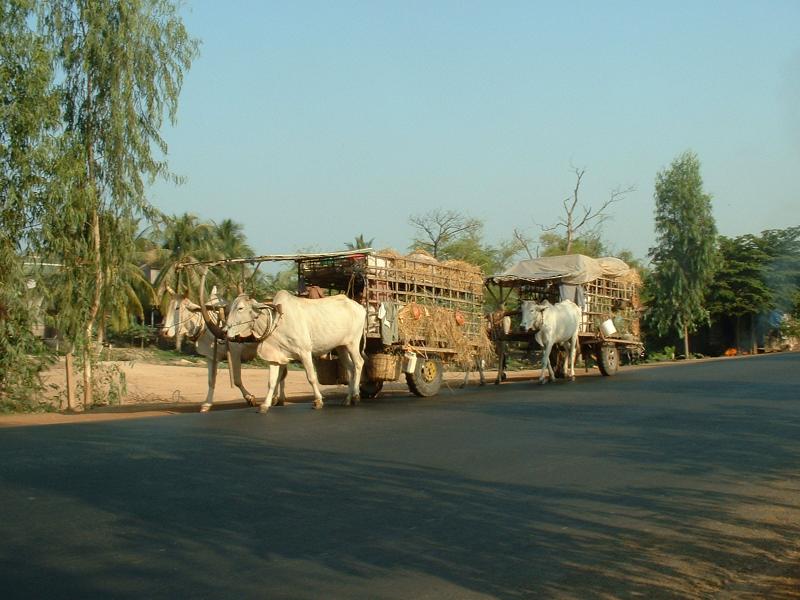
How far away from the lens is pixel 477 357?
69.2 ft

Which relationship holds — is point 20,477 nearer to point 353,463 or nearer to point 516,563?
point 353,463

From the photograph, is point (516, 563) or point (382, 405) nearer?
point (516, 563)

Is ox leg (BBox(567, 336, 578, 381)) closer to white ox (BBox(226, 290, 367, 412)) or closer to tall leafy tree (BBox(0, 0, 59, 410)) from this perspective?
white ox (BBox(226, 290, 367, 412))

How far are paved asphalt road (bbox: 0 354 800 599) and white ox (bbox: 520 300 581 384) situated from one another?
8.66 m

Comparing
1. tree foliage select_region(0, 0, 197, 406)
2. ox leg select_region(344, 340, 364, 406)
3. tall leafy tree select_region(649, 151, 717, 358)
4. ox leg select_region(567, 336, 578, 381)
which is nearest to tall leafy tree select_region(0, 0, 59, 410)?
tree foliage select_region(0, 0, 197, 406)

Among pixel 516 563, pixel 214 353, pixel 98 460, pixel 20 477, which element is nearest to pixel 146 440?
pixel 98 460

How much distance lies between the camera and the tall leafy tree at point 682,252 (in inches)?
1843

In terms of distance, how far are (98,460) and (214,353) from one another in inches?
270

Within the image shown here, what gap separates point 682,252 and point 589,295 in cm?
2484

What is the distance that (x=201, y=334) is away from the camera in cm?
1692

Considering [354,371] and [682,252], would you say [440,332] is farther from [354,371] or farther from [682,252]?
[682,252]

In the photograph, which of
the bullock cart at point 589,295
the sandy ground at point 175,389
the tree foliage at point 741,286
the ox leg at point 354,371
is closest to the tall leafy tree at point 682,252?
the tree foliage at point 741,286

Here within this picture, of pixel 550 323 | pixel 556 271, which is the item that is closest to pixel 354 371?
pixel 550 323

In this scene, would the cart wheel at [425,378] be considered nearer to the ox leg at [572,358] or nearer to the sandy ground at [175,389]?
the sandy ground at [175,389]
